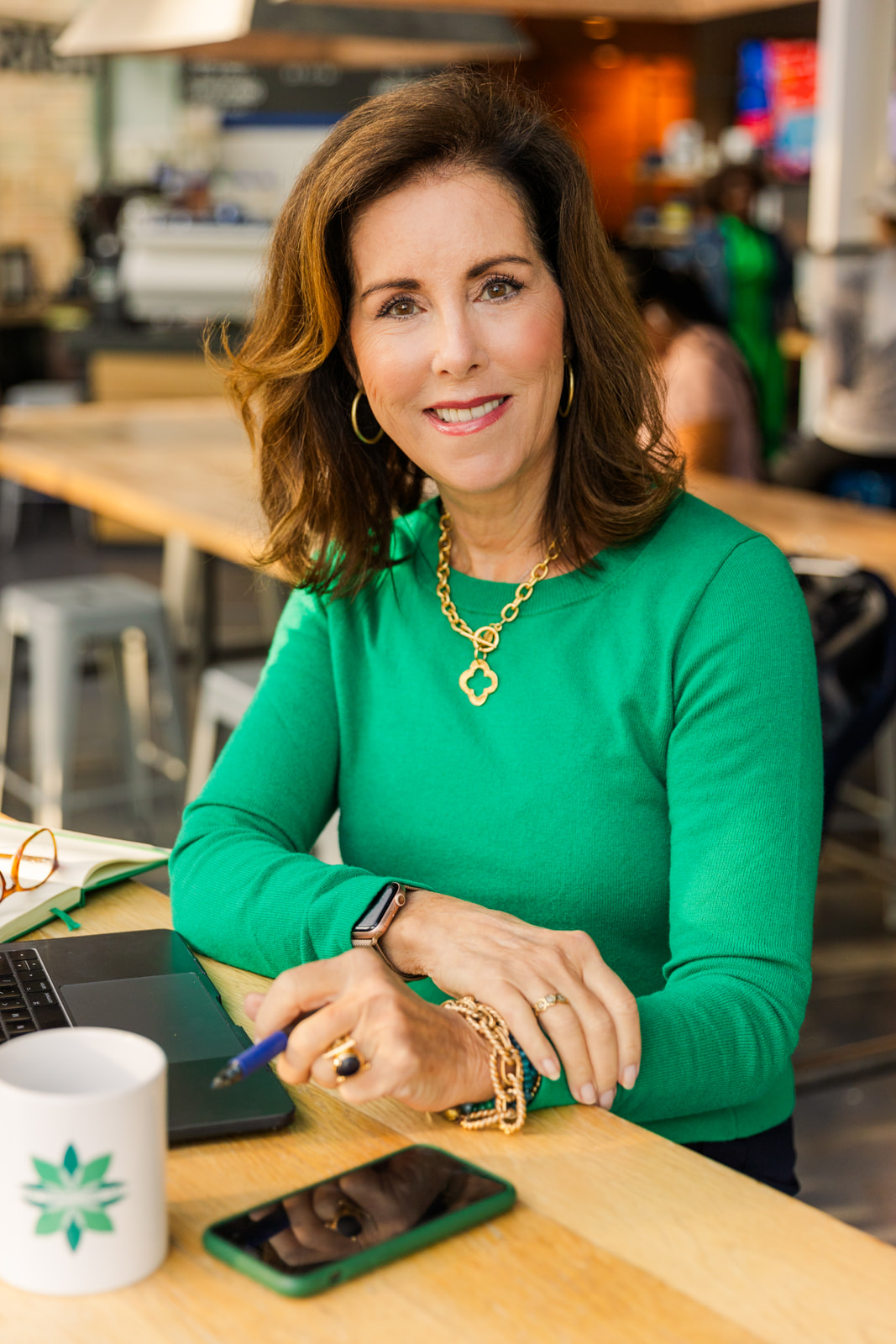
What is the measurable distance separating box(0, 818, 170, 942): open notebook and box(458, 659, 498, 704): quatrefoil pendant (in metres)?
0.33

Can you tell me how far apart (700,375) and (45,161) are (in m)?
8.49

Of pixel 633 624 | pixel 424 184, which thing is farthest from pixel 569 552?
pixel 424 184

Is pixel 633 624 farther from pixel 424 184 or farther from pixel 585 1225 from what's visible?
pixel 585 1225

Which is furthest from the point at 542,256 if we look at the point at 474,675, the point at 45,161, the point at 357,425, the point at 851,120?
the point at 45,161

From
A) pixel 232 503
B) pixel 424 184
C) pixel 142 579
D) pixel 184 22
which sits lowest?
pixel 142 579

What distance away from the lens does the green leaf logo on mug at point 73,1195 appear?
0.69m

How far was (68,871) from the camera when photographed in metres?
1.32

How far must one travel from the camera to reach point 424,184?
129 centimetres

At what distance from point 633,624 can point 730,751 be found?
0.16m

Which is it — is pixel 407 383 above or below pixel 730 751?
above

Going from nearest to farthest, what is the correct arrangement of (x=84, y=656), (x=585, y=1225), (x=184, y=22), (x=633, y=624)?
1. (x=585, y=1225)
2. (x=633, y=624)
3. (x=184, y=22)
4. (x=84, y=656)

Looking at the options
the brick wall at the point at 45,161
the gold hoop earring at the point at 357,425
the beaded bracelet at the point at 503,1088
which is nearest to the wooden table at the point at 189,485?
the gold hoop earring at the point at 357,425

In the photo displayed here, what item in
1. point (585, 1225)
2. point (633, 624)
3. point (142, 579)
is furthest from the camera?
point (142, 579)

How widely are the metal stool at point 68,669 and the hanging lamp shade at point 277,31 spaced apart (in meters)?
1.35
